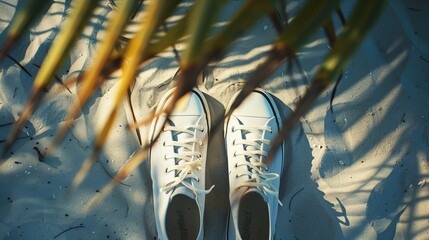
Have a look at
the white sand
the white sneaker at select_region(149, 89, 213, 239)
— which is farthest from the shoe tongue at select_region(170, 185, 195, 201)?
the white sand

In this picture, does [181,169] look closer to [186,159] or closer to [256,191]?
[186,159]

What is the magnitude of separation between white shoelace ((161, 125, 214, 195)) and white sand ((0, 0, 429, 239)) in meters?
0.08

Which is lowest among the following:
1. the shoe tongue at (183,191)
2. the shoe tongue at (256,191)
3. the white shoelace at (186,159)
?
the shoe tongue at (256,191)

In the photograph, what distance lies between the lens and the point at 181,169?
59.8 inches

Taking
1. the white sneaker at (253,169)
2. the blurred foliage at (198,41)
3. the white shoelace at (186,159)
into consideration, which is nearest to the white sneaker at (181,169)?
the white shoelace at (186,159)

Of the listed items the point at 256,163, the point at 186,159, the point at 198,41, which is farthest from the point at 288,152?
the point at 198,41

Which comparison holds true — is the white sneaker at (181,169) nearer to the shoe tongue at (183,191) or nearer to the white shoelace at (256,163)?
the shoe tongue at (183,191)

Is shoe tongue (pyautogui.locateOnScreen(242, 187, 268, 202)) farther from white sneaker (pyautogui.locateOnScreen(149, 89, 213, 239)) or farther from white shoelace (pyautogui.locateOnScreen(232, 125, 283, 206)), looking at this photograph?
white sneaker (pyautogui.locateOnScreen(149, 89, 213, 239))

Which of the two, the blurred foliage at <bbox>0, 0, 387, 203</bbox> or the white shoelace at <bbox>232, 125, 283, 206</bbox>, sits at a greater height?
the blurred foliage at <bbox>0, 0, 387, 203</bbox>

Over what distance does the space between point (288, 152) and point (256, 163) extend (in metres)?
0.14

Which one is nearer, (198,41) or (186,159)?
(198,41)

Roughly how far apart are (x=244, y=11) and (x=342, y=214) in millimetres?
1218

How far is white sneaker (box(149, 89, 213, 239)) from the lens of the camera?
1482 mm

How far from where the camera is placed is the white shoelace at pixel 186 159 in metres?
1.49
